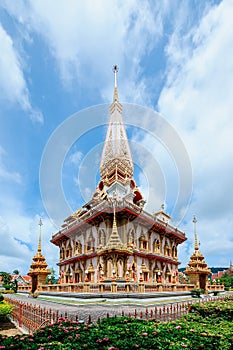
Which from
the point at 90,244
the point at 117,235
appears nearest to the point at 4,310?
the point at 117,235

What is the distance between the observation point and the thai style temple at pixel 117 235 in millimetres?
23938

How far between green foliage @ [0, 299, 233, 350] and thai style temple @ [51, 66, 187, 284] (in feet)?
44.3

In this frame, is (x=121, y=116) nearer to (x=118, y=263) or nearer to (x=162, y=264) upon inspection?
(x=162, y=264)

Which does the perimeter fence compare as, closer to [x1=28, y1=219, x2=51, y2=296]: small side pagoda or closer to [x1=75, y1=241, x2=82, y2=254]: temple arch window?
[x1=75, y1=241, x2=82, y2=254]: temple arch window

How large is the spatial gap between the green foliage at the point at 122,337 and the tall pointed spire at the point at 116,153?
26.2 m

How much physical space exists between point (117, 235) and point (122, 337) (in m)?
16.1

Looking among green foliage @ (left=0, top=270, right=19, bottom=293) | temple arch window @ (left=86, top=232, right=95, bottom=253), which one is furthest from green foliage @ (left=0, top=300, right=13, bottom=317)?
green foliage @ (left=0, top=270, right=19, bottom=293)

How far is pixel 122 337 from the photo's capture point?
6.14 meters

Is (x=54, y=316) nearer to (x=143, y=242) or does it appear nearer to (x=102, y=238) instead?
(x=102, y=238)

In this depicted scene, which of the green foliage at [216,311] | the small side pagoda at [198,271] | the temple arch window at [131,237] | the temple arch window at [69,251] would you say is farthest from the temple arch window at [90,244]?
the green foliage at [216,311]

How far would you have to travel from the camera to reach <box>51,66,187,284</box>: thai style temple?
23.9m

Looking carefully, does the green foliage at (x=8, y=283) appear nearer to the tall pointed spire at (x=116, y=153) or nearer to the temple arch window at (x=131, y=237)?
the tall pointed spire at (x=116, y=153)

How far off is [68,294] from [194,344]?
1589 cm

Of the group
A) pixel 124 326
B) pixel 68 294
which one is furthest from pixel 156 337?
pixel 68 294
